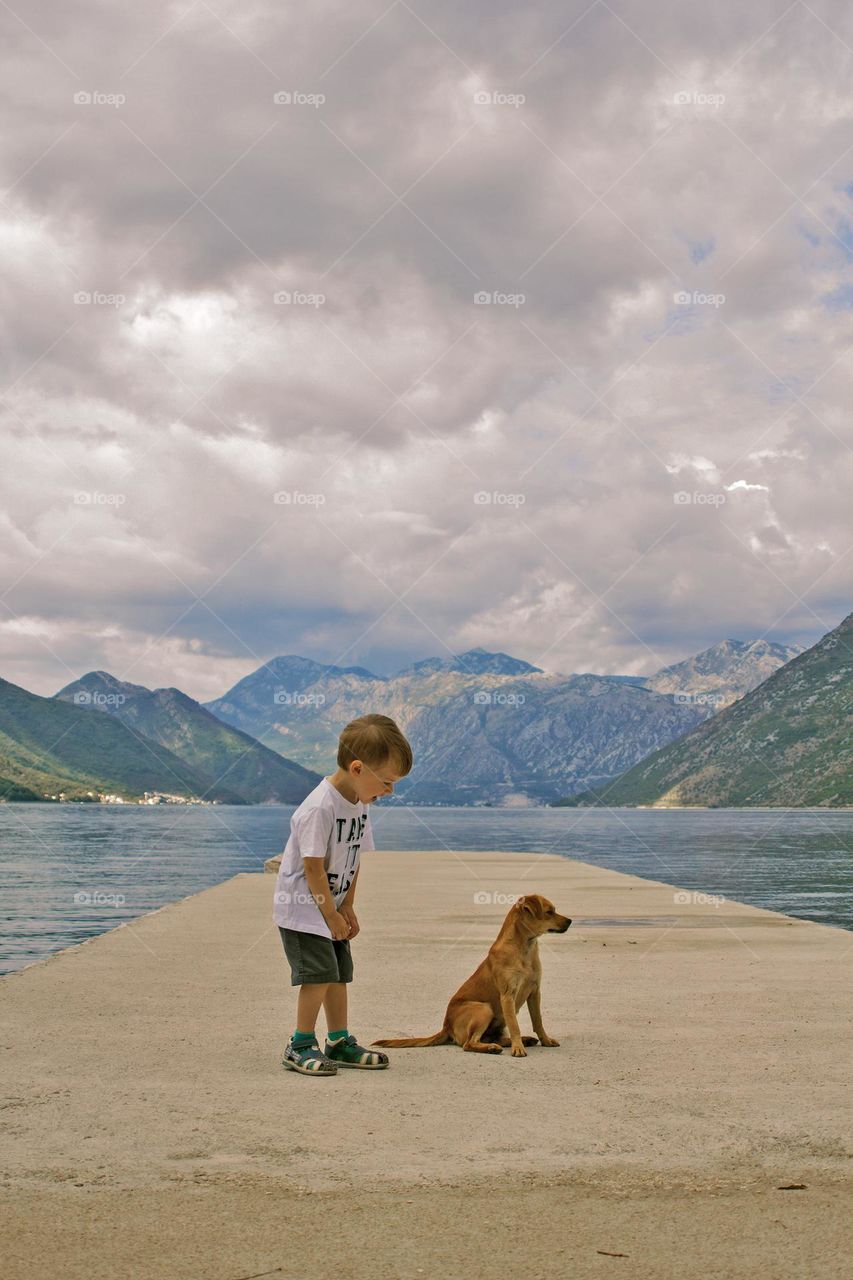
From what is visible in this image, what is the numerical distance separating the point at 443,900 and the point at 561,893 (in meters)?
3.81

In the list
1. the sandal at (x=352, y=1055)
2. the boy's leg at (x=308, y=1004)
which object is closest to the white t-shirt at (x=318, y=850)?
the boy's leg at (x=308, y=1004)

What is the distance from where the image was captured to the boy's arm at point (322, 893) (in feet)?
25.7

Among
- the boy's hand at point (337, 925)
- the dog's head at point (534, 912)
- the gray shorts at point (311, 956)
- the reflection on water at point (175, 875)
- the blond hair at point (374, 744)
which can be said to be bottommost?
the reflection on water at point (175, 875)

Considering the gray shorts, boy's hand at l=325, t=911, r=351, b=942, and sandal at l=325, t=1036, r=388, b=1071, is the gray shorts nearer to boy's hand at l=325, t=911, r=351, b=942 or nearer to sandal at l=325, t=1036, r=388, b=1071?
boy's hand at l=325, t=911, r=351, b=942

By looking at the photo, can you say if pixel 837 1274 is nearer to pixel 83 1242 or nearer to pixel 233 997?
pixel 83 1242

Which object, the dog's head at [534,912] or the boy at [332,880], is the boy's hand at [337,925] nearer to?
the boy at [332,880]

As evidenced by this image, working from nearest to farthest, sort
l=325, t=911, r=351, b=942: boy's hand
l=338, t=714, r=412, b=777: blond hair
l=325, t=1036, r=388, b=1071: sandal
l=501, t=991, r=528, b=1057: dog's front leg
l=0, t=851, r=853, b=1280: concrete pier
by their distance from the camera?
l=0, t=851, r=853, b=1280: concrete pier, l=338, t=714, r=412, b=777: blond hair, l=325, t=911, r=351, b=942: boy's hand, l=325, t=1036, r=388, b=1071: sandal, l=501, t=991, r=528, b=1057: dog's front leg

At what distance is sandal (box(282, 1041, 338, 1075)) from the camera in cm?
800

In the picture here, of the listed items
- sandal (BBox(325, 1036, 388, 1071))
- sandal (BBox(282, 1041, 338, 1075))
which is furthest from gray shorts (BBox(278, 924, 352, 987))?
sandal (BBox(325, 1036, 388, 1071))

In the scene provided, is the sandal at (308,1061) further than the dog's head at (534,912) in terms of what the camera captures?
No

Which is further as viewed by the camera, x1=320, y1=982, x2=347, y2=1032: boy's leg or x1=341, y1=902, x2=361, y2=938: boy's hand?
x1=320, y1=982, x2=347, y2=1032: boy's leg

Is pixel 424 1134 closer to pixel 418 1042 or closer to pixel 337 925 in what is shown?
pixel 337 925

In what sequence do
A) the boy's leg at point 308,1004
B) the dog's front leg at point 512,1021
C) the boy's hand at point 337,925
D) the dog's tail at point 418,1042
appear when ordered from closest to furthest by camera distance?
the boy's hand at point 337,925 < the boy's leg at point 308,1004 < the dog's front leg at point 512,1021 < the dog's tail at point 418,1042

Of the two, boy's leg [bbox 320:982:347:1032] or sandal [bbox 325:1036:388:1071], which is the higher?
boy's leg [bbox 320:982:347:1032]
